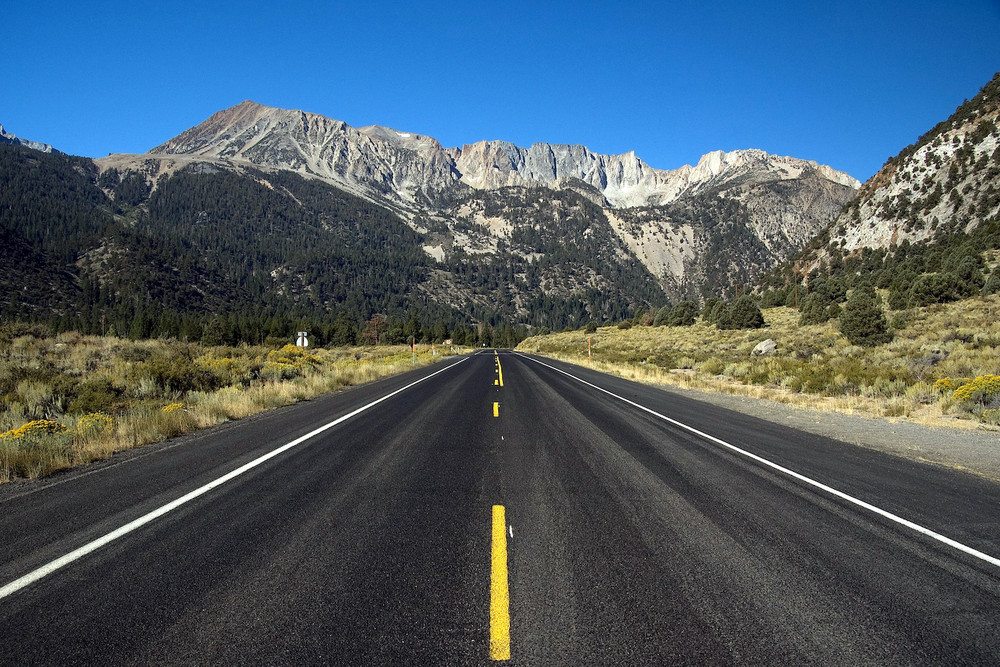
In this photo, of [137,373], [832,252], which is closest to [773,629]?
[137,373]

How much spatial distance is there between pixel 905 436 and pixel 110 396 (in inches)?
759

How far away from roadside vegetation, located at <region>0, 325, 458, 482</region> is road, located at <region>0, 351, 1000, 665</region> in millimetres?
1226

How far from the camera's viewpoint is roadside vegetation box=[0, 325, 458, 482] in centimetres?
776

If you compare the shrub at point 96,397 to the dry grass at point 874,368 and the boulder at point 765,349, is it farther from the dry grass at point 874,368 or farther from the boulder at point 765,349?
the boulder at point 765,349

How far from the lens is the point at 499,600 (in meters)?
3.29

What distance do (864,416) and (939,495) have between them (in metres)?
8.47

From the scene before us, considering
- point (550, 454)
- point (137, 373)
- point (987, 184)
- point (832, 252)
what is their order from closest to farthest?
point (550, 454) < point (137, 373) < point (987, 184) < point (832, 252)

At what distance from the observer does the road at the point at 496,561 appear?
287 cm

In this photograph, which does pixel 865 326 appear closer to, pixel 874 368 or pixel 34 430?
pixel 874 368

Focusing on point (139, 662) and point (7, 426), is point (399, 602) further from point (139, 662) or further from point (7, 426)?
point (7, 426)

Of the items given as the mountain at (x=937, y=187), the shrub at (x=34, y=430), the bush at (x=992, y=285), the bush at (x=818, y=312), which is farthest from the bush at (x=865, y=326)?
the mountain at (x=937, y=187)

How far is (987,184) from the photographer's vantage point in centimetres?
5375

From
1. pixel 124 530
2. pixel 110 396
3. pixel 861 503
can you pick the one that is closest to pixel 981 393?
pixel 861 503

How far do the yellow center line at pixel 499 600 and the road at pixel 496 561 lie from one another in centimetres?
2
